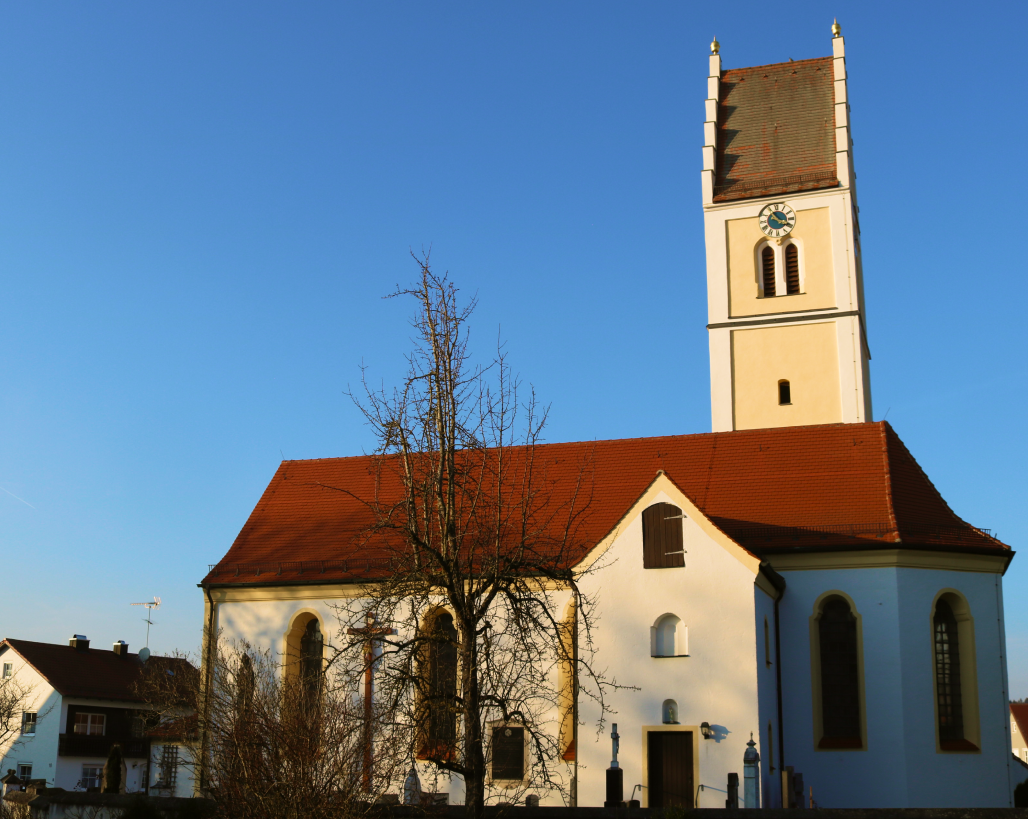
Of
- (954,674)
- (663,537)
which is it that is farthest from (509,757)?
(954,674)

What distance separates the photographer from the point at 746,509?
2692 centimetres

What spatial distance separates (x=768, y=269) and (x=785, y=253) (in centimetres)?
73

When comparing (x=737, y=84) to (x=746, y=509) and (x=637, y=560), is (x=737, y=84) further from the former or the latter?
(x=637, y=560)

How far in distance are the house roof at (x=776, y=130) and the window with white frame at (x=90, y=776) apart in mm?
37223

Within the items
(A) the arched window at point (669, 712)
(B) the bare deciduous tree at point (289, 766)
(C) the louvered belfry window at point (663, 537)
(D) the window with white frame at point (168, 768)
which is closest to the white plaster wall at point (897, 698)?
(A) the arched window at point (669, 712)

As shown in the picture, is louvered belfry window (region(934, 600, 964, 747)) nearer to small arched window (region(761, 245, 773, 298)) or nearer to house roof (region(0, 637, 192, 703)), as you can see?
small arched window (region(761, 245, 773, 298))

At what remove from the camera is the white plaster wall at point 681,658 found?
22.4 meters

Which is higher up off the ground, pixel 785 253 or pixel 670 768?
pixel 785 253

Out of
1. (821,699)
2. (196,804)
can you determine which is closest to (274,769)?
Result: (196,804)

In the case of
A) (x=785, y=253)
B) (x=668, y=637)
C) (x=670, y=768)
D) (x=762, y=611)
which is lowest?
(x=670, y=768)

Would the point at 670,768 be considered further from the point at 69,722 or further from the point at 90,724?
the point at 90,724

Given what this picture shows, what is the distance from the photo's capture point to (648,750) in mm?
22891

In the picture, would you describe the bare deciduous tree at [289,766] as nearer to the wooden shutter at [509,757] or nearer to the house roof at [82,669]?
the wooden shutter at [509,757]

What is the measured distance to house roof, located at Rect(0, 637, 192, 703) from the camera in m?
49.8
